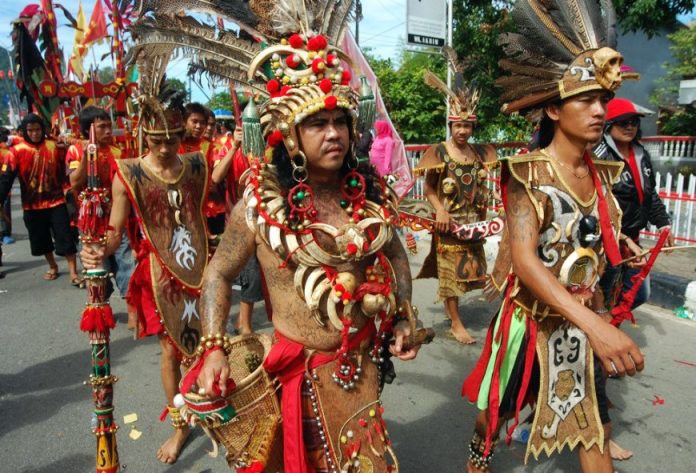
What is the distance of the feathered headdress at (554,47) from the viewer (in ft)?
7.72

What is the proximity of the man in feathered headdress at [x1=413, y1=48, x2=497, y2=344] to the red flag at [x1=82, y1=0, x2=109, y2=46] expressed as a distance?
284 inches

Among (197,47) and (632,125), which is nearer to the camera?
(197,47)

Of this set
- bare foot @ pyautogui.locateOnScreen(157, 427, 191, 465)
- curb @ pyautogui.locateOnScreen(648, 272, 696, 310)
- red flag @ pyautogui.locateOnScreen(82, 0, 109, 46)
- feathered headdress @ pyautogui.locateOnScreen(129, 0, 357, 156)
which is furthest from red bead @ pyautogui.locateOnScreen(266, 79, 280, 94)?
red flag @ pyautogui.locateOnScreen(82, 0, 109, 46)

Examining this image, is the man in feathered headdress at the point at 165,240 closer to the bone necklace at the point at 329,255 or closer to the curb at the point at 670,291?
the bone necklace at the point at 329,255

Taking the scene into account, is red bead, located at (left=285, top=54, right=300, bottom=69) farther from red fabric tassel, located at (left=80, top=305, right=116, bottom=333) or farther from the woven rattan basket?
red fabric tassel, located at (left=80, top=305, right=116, bottom=333)

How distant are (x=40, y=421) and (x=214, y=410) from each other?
2.63 m

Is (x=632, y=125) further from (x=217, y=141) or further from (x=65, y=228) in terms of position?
(x=65, y=228)

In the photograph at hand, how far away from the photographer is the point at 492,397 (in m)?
2.59

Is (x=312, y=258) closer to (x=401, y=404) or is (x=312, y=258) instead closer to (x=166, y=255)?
(x=166, y=255)

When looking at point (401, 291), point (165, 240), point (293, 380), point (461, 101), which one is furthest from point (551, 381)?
point (461, 101)

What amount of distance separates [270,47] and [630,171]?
3011mm

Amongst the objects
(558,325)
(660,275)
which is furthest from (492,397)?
(660,275)

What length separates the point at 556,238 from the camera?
240 centimetres

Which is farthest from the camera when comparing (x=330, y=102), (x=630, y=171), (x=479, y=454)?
(x=630, y=171)
